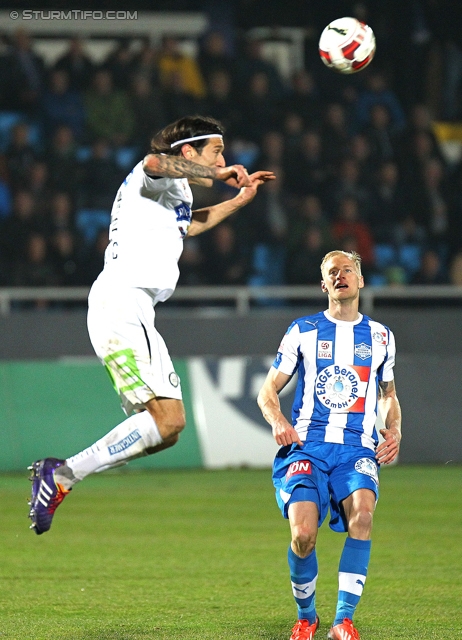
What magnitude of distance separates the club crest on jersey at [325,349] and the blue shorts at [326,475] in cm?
45

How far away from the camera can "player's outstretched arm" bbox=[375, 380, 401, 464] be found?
5367 mm

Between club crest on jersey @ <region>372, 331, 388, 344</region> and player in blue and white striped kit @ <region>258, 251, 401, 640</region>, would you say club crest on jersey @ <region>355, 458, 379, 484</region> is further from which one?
club crest on jersey @ <region>372, 331, 388, 344</region>

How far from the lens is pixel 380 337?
568 centimetres

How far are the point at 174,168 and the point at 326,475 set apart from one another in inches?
66.2

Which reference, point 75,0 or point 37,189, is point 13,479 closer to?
point 37,189

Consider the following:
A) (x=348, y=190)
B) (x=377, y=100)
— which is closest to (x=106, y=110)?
(x=348, y=190)

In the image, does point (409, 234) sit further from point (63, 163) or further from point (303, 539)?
point (303, 539)

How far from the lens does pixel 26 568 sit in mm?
7398

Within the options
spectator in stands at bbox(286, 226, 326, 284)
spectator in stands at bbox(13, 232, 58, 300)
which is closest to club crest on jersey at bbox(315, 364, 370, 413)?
spectator in stands at bbox(13, 232, 58, 300)

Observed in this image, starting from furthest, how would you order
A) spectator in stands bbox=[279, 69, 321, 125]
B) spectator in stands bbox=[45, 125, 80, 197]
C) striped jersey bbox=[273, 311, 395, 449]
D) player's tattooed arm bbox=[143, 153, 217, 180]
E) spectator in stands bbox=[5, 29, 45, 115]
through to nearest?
spectator in stands bbox=[279, 69, 321, 125]
spectator in stands bbox=[5, 29, 45, 115]
spectator in stands bbox=[45, 125, 80, 197]
striped jersey bbox=[273, 311, 395, 449]
player's tattooed arm bbox=[143, 153, 217, 180]

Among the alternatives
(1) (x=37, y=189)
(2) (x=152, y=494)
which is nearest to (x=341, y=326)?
(2) (x=152, y=494)

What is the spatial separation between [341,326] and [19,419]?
806 centimetres

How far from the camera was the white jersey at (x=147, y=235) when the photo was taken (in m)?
5.61

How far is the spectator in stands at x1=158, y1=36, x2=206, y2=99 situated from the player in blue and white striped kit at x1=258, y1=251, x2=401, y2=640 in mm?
11161
